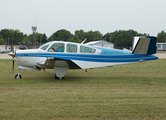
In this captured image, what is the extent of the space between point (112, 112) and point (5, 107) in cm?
299

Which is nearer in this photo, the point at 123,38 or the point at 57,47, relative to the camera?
the point at 57,47

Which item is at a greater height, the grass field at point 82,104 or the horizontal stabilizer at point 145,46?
the horizontal stabilizer at point 145,46

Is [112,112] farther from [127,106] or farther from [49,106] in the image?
[49,106]

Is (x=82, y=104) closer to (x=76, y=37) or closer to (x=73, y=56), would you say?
(x=73, y=56)

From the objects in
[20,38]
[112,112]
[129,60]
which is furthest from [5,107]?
[20,38]

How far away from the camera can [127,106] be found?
525 centimetres

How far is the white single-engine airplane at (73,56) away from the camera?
9500mm

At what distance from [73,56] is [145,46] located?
3950 millimetres

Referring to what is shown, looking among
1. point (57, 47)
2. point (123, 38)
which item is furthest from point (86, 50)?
point (123, 38)

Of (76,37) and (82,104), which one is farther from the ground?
(76,37)

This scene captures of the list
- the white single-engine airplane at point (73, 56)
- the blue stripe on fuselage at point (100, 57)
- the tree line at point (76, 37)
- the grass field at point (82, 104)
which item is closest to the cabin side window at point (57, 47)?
the white single-engine airplane at point (73, 56)

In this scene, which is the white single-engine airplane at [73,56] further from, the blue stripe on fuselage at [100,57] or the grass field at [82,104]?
the grass field at [82,104]

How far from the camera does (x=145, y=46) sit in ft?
32.3

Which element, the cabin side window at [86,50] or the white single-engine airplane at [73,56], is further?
the cabin side window at [86,50]
